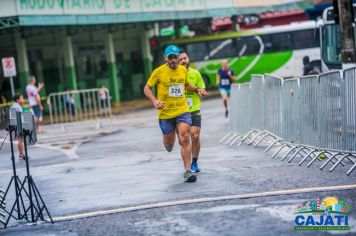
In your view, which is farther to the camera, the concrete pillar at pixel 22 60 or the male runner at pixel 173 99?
the concrete pillar at pixel 22 60

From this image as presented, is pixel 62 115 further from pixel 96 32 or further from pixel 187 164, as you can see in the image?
pixel 187 164

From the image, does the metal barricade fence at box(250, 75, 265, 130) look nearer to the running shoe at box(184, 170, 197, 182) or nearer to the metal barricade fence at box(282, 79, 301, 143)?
the metal barricade fence at box(282, 79, 301, 143)

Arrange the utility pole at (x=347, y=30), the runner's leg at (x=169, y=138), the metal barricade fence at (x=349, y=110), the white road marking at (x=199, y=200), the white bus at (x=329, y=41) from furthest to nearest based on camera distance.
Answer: the white bus at (x=329, y=41) < the utility pole at (x=347, y=30) < the runner's leg at (x=169, y=138) < the metal barricade fence at (x=349, y=110) < the white road marking at (x=199, y=200)

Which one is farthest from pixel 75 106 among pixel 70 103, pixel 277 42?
pixel 277 42

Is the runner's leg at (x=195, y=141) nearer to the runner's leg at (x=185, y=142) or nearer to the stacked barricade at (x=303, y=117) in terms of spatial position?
the runner's leg at (x=185, y=142)

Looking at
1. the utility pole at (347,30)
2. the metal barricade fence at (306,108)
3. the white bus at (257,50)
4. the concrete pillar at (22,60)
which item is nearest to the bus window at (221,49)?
the white bus at (257,50)

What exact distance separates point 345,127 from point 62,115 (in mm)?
20128

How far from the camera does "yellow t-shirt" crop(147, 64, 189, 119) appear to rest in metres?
11.1

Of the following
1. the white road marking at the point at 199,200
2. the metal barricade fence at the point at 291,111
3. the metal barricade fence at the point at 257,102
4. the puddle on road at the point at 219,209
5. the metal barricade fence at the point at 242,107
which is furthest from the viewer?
the metal barricade fence at the point at 242,107

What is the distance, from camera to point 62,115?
30.1m

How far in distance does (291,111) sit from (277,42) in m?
28.5

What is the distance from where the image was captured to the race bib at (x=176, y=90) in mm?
11125

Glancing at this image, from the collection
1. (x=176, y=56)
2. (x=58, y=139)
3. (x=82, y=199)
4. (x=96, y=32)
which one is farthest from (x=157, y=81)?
(x=96, y=32)

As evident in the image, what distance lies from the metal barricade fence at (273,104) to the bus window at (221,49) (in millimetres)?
27145
